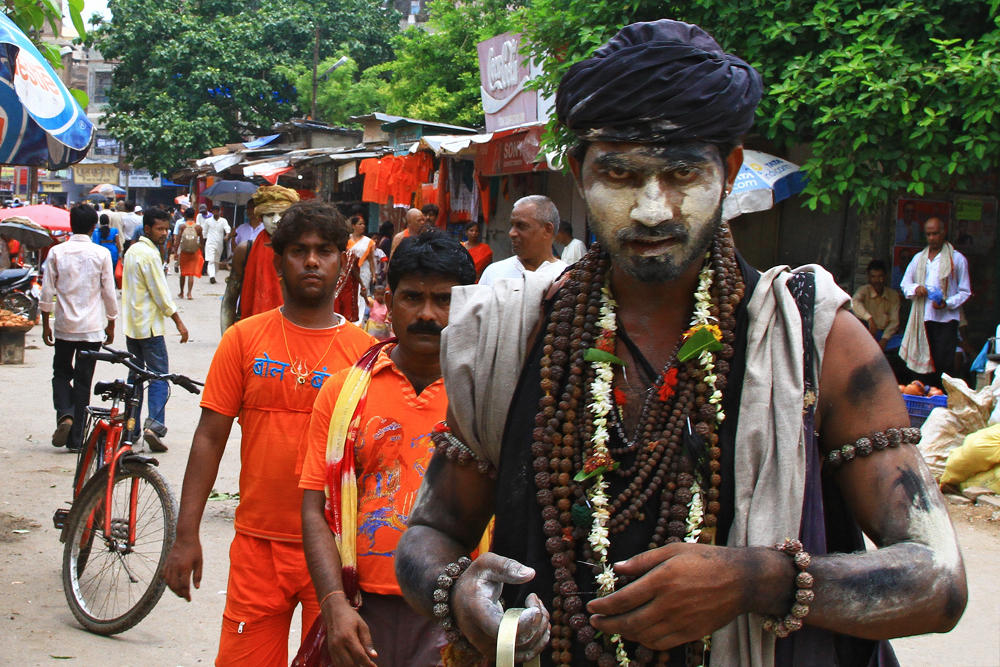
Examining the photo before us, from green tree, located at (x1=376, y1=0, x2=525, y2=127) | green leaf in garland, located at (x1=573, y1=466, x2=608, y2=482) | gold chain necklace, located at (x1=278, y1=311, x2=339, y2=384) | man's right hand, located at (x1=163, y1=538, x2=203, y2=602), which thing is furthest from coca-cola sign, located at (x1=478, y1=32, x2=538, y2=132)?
green leaf in garland, located at (x1=573, y1=466, x2=608, y2=482)

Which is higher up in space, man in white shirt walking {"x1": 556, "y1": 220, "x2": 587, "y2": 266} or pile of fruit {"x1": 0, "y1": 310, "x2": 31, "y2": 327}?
man in white shirt walking {"x1": 556, "y1": 220, "x2": 587, "y2": 266}

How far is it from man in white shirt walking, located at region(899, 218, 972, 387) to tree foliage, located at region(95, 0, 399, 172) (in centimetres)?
2853

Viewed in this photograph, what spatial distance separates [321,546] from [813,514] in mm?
1503

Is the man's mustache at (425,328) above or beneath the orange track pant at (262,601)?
above

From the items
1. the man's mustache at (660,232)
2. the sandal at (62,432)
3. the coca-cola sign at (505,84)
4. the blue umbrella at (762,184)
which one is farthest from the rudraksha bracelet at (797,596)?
the coca-cola sign at (505,84)

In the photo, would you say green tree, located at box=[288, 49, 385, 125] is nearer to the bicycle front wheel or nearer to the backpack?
the backpack

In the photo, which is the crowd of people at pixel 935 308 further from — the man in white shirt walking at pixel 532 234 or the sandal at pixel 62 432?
the sandal at pixel 62 432

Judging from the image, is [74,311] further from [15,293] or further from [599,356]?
[599,356]

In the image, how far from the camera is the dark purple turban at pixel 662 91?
1.61 meters

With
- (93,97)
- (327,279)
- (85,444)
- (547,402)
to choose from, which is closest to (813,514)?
(547,402)

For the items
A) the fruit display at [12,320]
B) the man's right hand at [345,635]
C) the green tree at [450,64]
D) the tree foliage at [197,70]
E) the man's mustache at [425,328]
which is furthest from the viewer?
the tree foliage at [197,70]

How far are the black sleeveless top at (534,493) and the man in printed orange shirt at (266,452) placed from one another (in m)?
1.57

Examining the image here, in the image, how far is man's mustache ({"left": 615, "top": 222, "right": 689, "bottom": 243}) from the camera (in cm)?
168

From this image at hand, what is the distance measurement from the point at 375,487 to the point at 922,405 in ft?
22.7
